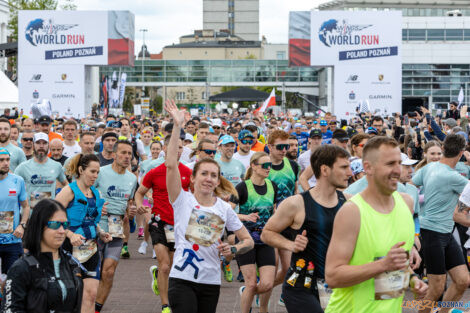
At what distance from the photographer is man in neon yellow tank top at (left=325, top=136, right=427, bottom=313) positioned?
3738mm

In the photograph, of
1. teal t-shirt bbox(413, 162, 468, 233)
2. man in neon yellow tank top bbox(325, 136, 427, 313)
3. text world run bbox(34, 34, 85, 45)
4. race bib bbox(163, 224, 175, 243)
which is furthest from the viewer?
text world run bbox(34, 34, 85, 45)

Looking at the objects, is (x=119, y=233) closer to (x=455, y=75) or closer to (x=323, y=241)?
(x=323, y=241)

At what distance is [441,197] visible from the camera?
23.6 feet

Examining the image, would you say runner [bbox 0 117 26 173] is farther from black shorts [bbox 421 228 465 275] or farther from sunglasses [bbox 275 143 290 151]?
black shorts [bbox 421 228 465 275]

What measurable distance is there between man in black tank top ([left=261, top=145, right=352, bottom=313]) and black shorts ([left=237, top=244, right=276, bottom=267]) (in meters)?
2.00

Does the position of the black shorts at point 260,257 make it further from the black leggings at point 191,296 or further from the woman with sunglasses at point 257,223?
the black leggings at point 191,296

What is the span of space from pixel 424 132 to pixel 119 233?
8133 mm

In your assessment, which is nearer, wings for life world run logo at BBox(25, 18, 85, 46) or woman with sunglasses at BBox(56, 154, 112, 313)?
woman with sunglasses at BBox(56, 154, 112, 313)

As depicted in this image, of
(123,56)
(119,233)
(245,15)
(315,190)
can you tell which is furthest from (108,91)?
(245,15)

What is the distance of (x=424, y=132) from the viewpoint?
14.3 metres

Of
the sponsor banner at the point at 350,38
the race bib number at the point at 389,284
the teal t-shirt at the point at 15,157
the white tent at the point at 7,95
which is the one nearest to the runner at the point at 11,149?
the teal t-shirt at the point at 15,157

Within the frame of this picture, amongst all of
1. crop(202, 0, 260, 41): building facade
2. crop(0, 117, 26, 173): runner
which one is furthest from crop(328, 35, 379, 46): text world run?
crop(202, 0, 260, 41): building facade

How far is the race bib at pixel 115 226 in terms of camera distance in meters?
8.01

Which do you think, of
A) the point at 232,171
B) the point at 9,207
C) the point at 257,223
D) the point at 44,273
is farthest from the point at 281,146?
the point at 44,273
